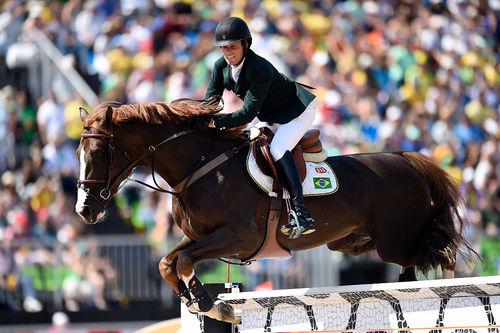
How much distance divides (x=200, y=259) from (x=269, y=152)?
966 mm

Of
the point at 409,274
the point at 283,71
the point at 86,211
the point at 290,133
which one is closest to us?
the point at 86,211

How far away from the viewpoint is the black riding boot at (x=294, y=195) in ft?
25.4

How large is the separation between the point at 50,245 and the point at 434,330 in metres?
5.74

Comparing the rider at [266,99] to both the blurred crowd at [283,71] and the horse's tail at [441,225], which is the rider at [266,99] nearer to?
the horse's tail at [441,225]

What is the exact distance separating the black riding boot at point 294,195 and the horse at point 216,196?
19 cm

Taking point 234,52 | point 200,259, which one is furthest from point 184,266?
point 234,52

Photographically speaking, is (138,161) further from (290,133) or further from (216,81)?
(290,133)

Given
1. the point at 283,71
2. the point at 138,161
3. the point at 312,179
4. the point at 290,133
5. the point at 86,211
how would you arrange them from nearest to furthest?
the point at 86,211
the point at 138,161
the point at 290,133
the point at 312,179
the point at 283,71

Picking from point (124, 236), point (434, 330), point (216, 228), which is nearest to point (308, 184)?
point (216, 228)

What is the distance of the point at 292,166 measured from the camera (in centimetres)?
782

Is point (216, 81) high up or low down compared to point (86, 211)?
up

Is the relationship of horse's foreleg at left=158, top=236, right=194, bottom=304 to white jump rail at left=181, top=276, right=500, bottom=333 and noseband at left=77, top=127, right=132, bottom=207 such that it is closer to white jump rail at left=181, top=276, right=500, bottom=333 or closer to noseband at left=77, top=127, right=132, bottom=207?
white jump rail at left=181, top=276, right=500, bottom=333

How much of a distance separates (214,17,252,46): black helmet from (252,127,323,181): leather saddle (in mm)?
820

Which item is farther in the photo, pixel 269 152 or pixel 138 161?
pixel 269 152
